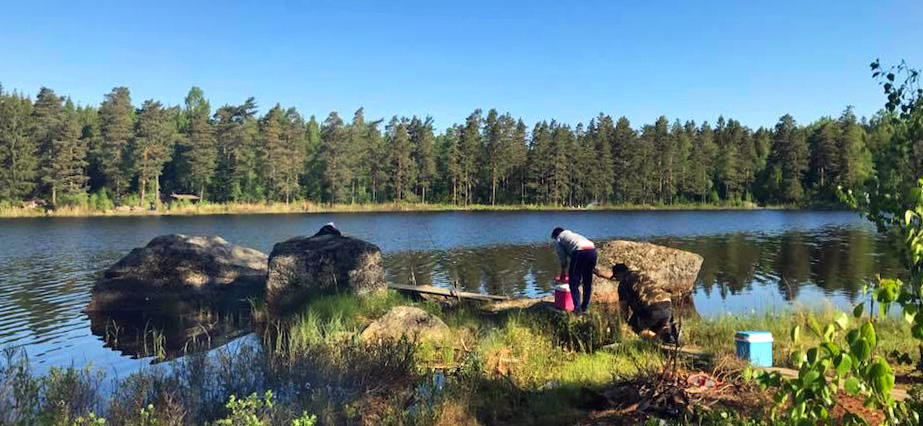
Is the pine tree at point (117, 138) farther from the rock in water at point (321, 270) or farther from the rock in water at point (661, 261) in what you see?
the rock in water at point (661, 261)

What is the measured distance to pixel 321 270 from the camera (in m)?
14.0

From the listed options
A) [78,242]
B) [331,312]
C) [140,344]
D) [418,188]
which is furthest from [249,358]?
[418,188]

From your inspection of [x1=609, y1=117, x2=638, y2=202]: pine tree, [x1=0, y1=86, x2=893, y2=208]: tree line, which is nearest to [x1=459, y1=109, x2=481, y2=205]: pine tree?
[x1=0, y1=86, x2=893, y2=208]: tree line

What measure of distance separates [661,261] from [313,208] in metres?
66.5

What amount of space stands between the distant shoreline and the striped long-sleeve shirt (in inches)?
2444

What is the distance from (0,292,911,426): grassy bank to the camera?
17.0ft

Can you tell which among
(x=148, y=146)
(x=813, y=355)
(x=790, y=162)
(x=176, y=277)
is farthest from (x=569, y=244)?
(x=790, y=162)

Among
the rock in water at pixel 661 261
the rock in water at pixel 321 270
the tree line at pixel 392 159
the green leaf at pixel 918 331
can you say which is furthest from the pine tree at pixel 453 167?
the green leaf at pixel 918 331

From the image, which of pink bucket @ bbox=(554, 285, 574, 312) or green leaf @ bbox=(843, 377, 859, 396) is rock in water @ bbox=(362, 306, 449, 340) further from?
green leaf @ bbox=(843, 377, 859, 396)

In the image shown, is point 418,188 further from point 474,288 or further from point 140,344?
point 140,344

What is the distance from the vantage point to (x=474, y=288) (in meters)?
19.2

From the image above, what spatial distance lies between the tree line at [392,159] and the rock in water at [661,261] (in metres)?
60.0

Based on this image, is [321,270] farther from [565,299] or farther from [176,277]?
[565,299]

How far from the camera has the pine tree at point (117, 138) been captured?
66375 millimetres
